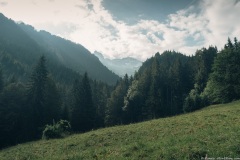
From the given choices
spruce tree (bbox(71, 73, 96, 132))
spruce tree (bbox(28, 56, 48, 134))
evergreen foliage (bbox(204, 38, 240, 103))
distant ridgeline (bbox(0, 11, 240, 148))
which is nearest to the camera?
distant ridgeline (bbox(0, 11, 240, 148))

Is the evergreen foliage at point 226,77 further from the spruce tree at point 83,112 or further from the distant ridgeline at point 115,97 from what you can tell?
the spruce tree at point 83,112

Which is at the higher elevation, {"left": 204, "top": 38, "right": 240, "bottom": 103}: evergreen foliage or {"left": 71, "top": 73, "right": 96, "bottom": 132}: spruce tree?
{"left": 204, "top": 38, "right": 240, "bottom": 103}: evergreen foliage

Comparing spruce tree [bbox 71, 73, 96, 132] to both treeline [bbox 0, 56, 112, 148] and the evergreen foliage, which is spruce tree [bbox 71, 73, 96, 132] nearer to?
treeline [bbox 0, 56, 112, 148]

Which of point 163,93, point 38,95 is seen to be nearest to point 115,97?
point 163,93

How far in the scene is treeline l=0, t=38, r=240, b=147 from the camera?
62.9m

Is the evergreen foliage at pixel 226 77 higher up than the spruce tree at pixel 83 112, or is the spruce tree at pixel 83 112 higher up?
the evergreen foliage at pixel 226 77

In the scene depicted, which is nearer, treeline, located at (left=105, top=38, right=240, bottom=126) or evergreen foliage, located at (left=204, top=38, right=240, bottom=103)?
evergreen foliage, located at (left=204, top=38, right=240, bottom=103)

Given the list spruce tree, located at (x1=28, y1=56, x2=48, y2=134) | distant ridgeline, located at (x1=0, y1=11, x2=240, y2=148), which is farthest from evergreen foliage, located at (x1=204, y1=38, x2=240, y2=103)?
spruce tree, located at (x1=28, y1=56, x2=48, y2=134)

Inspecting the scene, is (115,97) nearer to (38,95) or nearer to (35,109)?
(38,95)

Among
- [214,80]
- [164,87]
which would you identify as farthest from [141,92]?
[214,80]

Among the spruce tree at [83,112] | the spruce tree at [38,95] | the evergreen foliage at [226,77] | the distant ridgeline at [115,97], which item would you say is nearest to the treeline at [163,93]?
the distant ridgeline at [115,97]

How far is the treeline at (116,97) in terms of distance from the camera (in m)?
62.9

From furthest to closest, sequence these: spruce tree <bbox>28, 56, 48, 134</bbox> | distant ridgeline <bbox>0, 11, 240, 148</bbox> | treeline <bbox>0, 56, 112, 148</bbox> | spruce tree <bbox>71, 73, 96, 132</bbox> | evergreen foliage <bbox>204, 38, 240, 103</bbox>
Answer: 1. spruce tree <bbox>71, 73, 96, 132</bbox>
2. evergreen foliage <bbox>204, 38, 240, 103</bbox>
3. spruce tree <bbox>28, 56, 48, 134</bbox>
4. distant ridgeline <bbox>0, 11, 240, 148</bbox>
5. treeline <bbox>0, 56, 112, 148</bbox>

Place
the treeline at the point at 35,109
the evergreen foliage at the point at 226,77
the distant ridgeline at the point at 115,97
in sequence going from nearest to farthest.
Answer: the treeline at the point at 35,109, the distant ridgeline at the point at 115,97, the evergreen foliage at the point at 226,77
